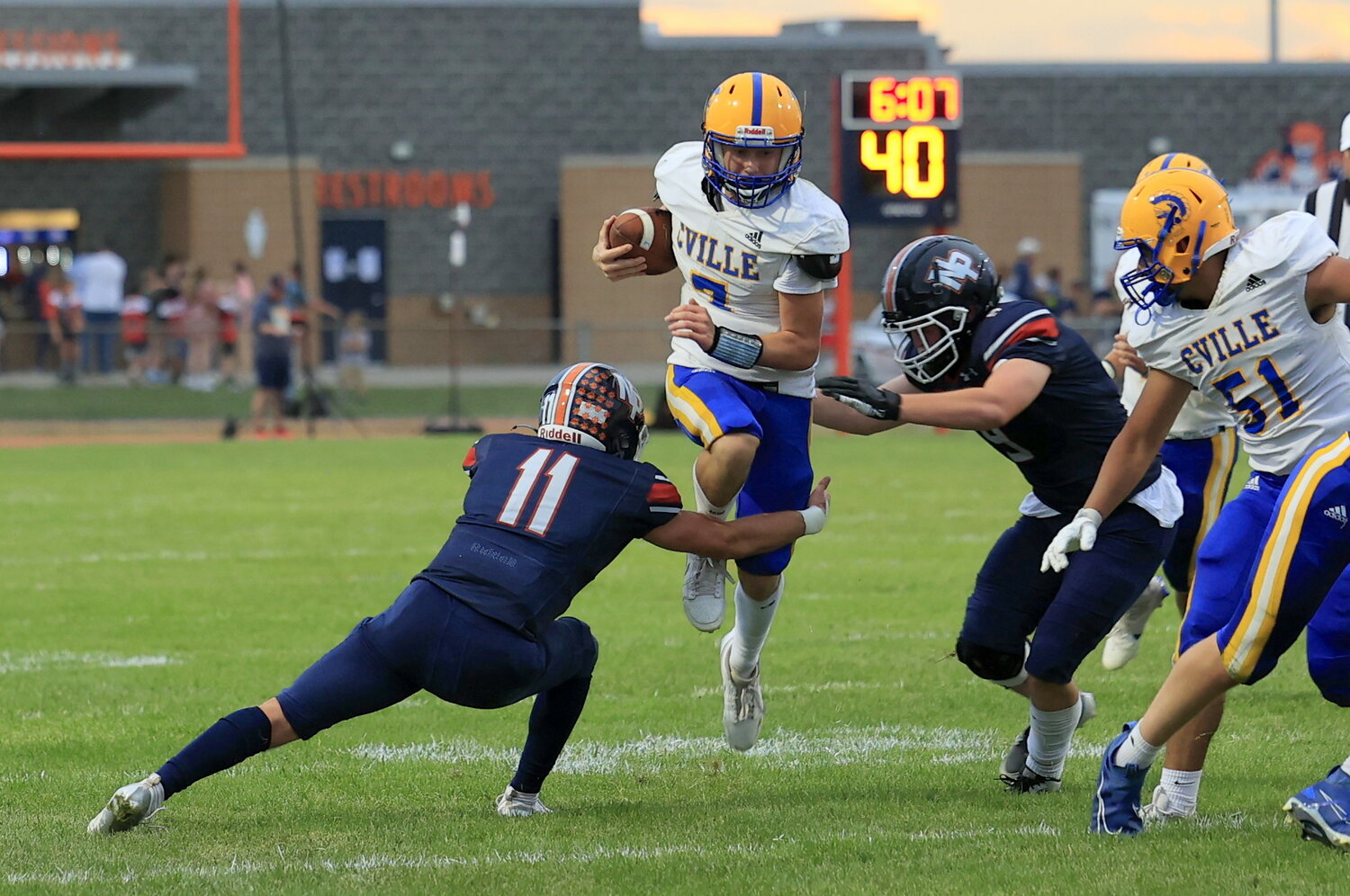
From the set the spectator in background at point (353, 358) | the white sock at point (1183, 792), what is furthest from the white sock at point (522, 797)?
the spectator in background at point (353, 358)

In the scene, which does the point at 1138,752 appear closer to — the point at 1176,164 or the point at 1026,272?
the point at 1176,164

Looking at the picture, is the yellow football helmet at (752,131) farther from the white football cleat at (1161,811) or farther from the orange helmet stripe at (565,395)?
the white football cleat at (1161,811)

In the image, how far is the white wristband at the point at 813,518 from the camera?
5.24m

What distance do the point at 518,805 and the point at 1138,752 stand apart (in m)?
1.71

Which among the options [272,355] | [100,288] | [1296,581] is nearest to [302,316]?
[272,355]

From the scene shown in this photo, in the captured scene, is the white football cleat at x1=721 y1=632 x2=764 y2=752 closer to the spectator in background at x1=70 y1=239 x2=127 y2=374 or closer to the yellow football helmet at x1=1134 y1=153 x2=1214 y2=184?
the yellow football helmet at x1=1134 y1=153 x2=1214 y2=184

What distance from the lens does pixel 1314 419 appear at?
459cm

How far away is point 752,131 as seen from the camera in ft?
17.9

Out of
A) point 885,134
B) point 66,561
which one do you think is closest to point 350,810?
point 66,561

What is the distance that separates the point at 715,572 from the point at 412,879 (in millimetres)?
2035

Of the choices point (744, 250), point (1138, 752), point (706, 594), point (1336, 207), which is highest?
point (1336, 207)

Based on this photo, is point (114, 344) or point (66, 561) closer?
point (66, 561)

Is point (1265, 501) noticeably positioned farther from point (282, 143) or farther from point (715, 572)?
point (282, 143)

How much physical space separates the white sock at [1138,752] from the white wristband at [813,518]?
3.67ft
